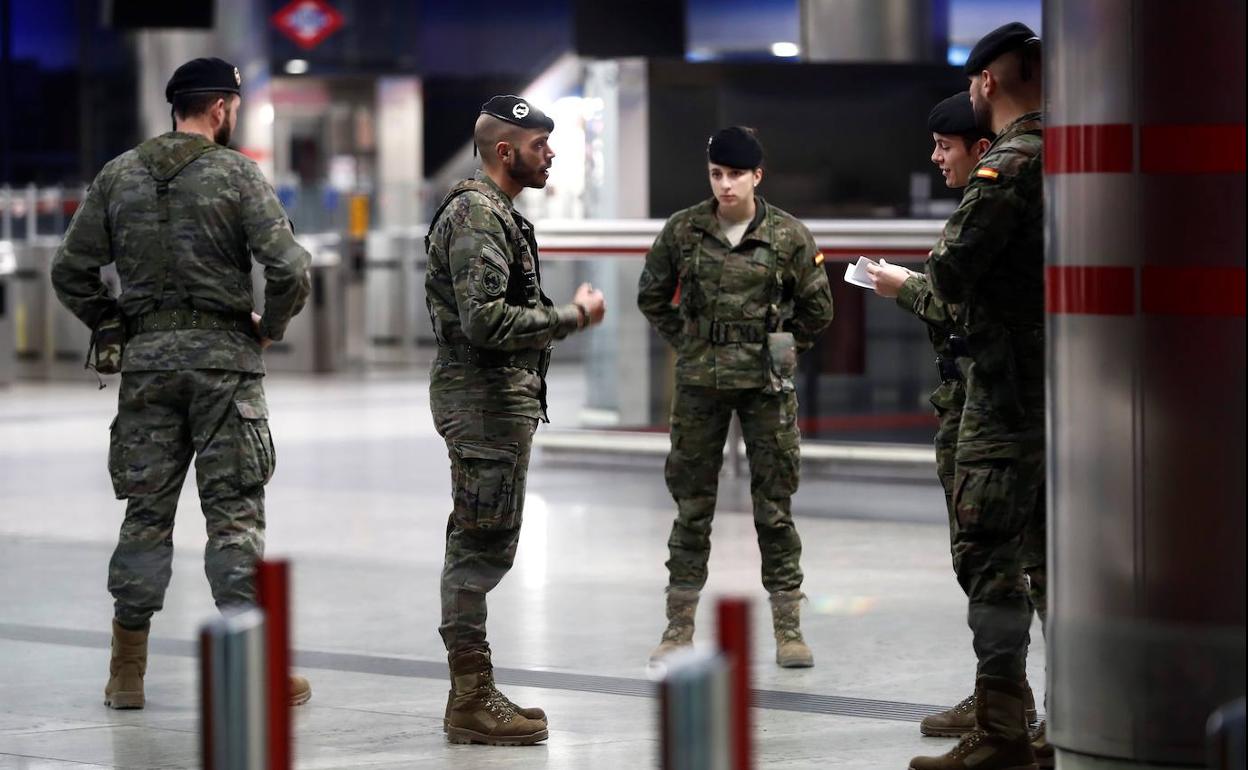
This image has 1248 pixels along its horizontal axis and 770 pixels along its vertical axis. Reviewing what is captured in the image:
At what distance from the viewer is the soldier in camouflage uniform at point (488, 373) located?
577 cm

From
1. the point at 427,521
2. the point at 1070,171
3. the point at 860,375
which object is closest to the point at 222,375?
the point at 1070,171

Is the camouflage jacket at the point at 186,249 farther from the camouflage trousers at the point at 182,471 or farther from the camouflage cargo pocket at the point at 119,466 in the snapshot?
the camouflage cargo pocket at the point at 119,466

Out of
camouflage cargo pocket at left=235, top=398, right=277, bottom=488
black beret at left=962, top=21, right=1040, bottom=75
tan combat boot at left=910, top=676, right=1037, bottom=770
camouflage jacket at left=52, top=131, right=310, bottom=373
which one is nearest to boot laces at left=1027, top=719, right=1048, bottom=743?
tan combat boot at left=910, top=676, right=1037, bottom=770

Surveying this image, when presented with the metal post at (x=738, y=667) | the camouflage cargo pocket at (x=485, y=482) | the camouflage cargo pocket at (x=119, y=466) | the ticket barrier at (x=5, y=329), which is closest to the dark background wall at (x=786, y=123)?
the camouflage cargo pocket at (x=119, y=466)

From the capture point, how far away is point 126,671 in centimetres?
628

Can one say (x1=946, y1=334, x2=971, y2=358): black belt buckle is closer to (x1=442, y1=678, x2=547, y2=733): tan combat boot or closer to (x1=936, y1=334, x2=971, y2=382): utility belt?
(x1=936, y1=334, x2=971, y2=382): utility belt

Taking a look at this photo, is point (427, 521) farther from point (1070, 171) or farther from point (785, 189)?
point (1070, 171)

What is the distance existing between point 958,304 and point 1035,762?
117cm

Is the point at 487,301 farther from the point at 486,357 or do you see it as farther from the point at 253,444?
the point at 253,444

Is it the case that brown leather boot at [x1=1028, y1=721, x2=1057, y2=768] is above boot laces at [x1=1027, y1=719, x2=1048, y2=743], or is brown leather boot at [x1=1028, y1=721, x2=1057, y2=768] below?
below

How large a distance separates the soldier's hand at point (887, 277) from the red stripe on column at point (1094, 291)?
1.20m

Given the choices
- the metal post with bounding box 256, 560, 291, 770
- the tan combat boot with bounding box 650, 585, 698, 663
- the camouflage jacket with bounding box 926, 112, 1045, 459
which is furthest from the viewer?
the tan combat boot with bounding box 650, 585, 698, 663

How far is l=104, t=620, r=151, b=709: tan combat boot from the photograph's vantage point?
627 cm

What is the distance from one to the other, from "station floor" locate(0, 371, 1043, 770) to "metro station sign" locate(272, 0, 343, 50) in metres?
17.5
